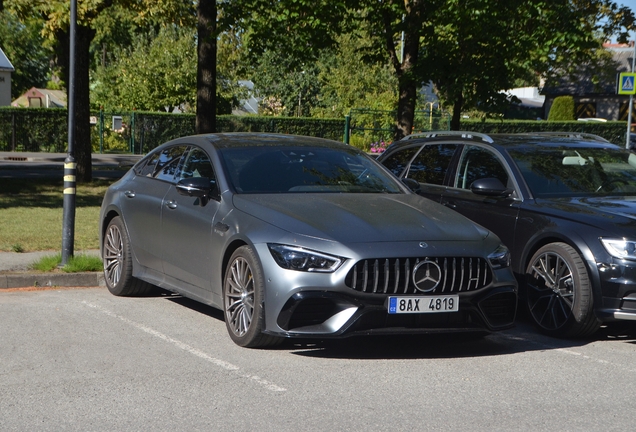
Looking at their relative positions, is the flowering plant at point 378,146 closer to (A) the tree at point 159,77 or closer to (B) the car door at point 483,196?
(A) the tree at point 159,77

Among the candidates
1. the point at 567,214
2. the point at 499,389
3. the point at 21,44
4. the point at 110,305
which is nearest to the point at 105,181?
the point at 110,305

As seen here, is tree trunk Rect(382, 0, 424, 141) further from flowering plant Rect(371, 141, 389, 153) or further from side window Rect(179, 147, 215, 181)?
flowering plant Rect(371, 141, 389, 153)

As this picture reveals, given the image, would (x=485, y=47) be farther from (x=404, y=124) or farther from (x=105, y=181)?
(x=105, y=181)

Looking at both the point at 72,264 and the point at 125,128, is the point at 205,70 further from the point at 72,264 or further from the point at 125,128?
the point at 125,128

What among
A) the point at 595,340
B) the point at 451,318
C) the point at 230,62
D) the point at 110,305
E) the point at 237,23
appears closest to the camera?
the point at 451,318

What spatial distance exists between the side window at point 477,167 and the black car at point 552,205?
1 cm

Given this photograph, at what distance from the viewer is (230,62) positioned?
176 feet

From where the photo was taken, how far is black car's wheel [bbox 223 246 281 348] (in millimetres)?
→ 6633

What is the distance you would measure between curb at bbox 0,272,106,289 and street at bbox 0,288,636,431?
4.10ft

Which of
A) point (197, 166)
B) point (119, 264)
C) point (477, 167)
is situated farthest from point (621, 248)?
point (119, 264)

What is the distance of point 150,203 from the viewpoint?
857 centimetres

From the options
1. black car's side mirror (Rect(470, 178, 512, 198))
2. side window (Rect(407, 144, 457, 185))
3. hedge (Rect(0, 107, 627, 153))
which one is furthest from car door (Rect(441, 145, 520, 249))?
hedge (Rect(0, 107, 627, 153))

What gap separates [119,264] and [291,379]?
3.63 metres

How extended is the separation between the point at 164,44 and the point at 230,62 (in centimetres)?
477
